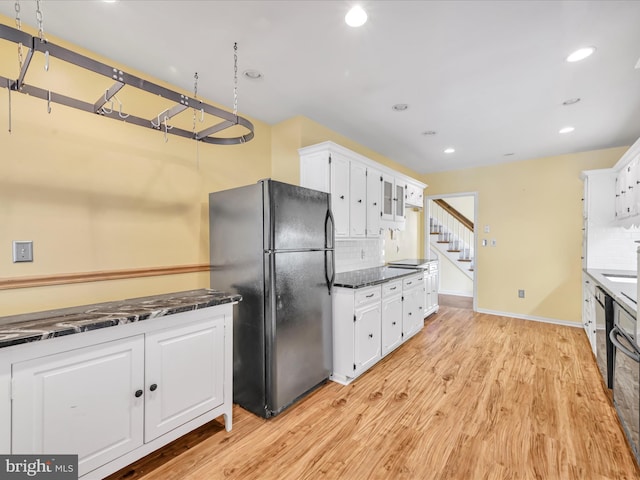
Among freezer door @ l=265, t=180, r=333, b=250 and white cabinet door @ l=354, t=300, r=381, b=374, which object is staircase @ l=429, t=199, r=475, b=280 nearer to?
white cabinet door @ l=354, t=300, r=381, b=374

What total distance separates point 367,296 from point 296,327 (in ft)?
2.82

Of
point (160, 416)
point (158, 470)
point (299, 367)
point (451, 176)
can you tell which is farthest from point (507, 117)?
point (158, 470)

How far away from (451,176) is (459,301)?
268cm

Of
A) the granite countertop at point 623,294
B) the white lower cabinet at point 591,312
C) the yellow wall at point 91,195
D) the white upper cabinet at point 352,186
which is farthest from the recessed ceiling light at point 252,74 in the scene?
the white lower cabinet at point 591,312

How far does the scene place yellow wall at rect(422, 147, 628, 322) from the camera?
458cm

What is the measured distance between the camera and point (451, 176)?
5754mm

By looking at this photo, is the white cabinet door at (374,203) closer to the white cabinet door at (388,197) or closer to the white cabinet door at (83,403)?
the white cabinet door at (388,197)

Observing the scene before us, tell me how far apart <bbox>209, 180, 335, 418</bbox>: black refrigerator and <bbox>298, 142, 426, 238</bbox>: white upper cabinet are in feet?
1.56

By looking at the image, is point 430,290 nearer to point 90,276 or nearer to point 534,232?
point 534,232

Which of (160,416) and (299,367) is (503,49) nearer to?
(299,367)

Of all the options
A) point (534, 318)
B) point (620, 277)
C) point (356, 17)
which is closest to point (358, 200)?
point (356, 17)

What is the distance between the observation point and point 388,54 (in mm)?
2158

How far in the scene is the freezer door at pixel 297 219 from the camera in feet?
7.31

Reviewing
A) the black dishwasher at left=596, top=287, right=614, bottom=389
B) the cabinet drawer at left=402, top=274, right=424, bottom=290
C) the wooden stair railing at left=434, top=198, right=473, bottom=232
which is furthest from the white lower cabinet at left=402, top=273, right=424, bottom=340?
the wooden stair railing at left=434, top=198, right=473, bottom=232
